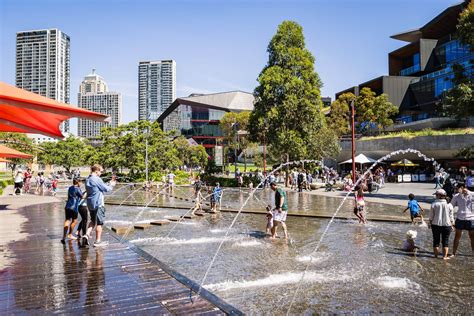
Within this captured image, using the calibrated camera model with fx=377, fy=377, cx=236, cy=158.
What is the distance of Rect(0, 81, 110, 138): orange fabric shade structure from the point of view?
6395 mm

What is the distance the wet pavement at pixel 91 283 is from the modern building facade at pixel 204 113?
98.0 metres

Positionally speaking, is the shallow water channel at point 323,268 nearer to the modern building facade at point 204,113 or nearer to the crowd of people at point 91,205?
the crowd of people at point 91,205

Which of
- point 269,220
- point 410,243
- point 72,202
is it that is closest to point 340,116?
point 269,220

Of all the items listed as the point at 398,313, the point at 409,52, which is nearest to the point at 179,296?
the point at 398,313

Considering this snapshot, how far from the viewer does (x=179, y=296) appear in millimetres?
5312

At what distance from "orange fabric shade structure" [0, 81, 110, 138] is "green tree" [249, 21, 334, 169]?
2562 centimetres

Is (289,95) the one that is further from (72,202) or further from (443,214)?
(72,202)

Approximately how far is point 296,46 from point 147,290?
3278 centimetres

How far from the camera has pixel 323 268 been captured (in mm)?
8344

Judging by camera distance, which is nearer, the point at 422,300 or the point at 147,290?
the point at 147,290

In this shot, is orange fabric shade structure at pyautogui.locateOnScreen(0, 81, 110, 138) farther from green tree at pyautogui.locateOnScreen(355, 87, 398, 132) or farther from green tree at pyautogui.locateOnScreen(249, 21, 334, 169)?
green tree at pyautogui.locateOnScreen(355, 87, 398, 132)

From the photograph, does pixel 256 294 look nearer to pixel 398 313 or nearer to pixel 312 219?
pixel 398 313

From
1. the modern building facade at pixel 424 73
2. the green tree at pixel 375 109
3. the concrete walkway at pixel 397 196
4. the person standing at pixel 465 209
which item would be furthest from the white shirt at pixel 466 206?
the green tree at pixel 375 109

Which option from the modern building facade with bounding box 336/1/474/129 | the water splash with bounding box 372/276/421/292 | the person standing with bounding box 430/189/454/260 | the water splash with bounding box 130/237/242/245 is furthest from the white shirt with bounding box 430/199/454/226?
the modern building facade with bounding box 336/1/474/129
